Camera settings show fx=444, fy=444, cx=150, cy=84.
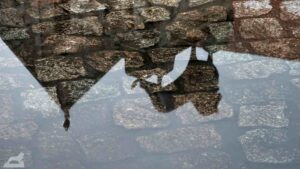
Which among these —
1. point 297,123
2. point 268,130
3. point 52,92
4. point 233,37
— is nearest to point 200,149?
point 268,130

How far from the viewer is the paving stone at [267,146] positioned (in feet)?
14.5

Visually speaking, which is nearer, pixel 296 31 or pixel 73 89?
pixel 73 89

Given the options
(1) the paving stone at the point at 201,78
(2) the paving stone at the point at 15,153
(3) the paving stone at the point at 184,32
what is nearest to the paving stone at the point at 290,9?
(3) the paving stone at the point at 184,32

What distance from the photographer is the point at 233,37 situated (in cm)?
658

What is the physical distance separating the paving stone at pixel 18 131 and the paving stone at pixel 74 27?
85.7 inches

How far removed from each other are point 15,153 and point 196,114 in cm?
201

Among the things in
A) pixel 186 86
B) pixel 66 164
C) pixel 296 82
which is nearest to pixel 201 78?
pixel 186 86

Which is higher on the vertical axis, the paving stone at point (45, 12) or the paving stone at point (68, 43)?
the paving stone at point (68, 43)

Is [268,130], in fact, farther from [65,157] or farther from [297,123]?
[65,157]

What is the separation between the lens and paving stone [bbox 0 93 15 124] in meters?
5.04

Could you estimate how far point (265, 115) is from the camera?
198 inches

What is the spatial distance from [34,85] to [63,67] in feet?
1.57

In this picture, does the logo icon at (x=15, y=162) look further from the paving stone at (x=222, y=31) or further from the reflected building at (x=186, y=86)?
the paving stone at (x=222, y=31)

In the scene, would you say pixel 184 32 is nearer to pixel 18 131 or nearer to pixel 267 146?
pixel 267 146
